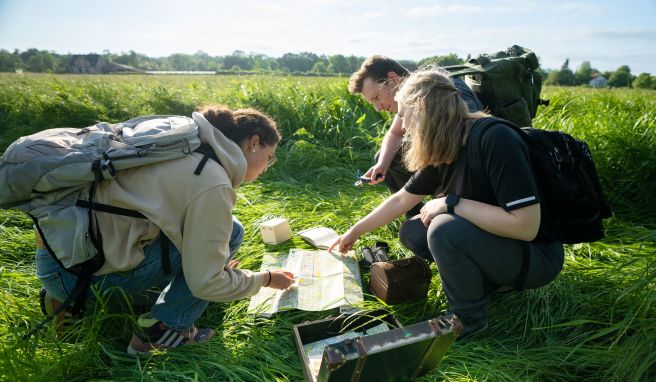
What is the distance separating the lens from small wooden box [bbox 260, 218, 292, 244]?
2.87 meters

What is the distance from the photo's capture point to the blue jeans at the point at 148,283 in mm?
1646

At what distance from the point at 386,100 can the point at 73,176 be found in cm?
241

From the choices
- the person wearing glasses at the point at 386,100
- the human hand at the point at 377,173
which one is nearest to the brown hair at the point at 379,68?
the person wearing glasses at the point at 386,100

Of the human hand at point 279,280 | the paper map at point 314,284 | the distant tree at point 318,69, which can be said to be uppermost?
the distant tree at point 318,69

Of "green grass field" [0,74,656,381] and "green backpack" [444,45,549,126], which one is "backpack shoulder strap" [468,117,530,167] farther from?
"green backpack" [444,45,549,126]

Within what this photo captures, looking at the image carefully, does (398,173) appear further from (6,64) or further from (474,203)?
(6,64)

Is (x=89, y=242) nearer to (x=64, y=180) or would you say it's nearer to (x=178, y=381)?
(x=64, y=180)

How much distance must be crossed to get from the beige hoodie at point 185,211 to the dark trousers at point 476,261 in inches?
41.4

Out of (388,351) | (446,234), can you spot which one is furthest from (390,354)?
(446,234)

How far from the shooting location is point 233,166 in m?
1.60

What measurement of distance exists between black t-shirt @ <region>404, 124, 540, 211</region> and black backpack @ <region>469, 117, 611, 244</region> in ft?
0.16

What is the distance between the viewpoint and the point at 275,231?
9.41ft

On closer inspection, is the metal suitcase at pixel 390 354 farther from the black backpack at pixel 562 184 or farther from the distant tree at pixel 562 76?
the distant tree at pixel 562 76

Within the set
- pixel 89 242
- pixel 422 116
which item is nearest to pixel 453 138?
pixel 422 116
